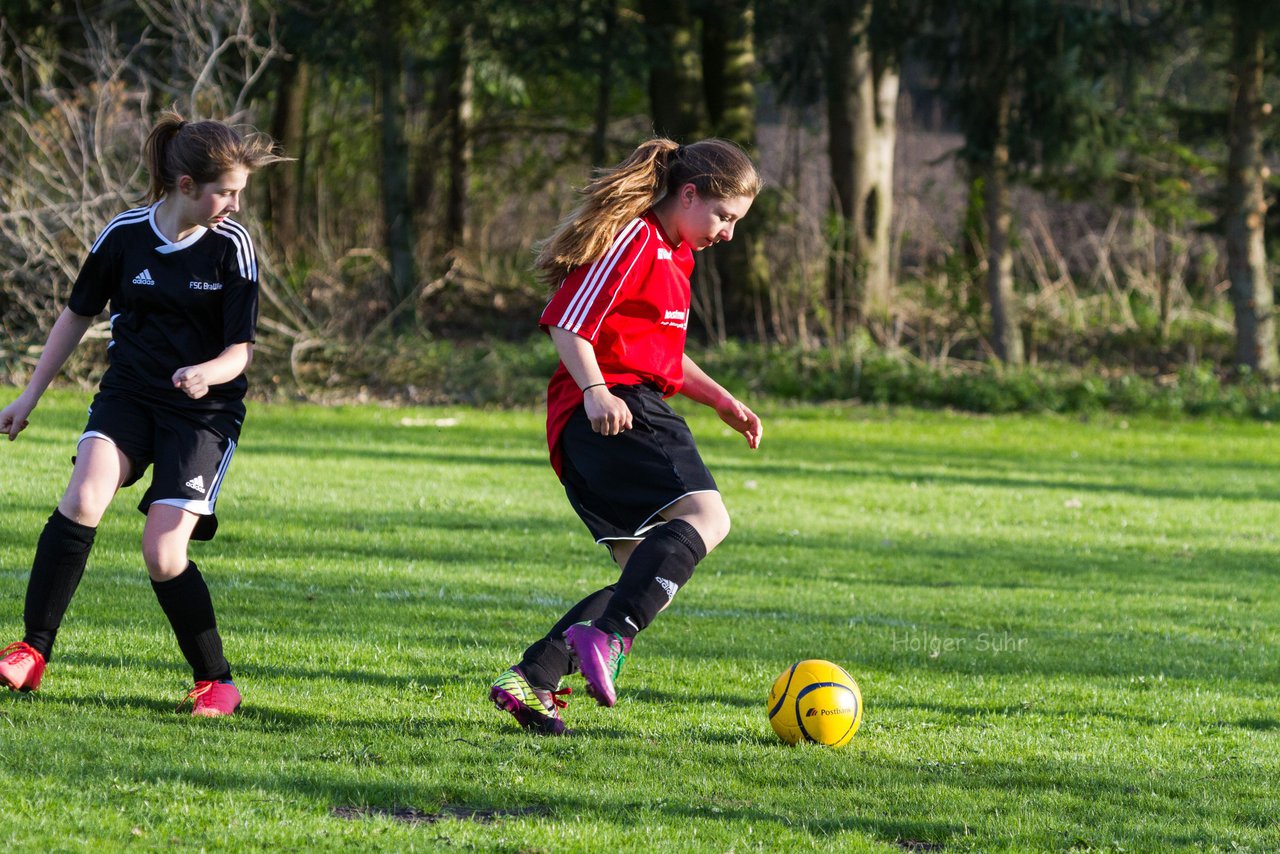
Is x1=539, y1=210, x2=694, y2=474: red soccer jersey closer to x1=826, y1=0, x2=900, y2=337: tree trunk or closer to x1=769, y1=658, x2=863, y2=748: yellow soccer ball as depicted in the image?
x1=769, y1=658, x2=863, y2=748: yellow soccer ball

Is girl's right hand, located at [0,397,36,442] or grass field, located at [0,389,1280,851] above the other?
girl's right hand, located at [0,397,36,442]

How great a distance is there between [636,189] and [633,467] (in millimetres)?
841

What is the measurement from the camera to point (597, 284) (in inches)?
173

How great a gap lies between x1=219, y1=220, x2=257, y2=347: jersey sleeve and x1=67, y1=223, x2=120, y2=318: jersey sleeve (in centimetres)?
35

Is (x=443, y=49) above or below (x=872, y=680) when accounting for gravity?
above

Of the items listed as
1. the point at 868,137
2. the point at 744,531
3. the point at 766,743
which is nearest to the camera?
the point at 766,743

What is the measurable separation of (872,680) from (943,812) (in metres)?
1.83

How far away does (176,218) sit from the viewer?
4.52 m

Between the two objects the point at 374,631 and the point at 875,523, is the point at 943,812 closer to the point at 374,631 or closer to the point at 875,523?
the point at 374,631

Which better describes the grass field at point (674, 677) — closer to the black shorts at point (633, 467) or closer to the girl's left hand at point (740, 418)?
the black shorts at point (633, 467)

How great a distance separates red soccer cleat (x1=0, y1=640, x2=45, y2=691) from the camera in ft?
14.7

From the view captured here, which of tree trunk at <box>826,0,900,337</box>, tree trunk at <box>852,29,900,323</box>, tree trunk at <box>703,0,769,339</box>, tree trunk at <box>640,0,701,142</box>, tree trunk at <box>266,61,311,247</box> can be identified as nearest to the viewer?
tree trunk at <box>826,0,900,337</box>

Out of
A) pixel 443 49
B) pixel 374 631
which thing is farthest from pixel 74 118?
pixel 374 631

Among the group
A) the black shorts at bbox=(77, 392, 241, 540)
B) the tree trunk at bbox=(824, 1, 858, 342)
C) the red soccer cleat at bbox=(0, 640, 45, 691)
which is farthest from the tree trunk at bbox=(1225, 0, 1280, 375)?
the red soccer cleat at bbox=(0, 640, 45, 691)
